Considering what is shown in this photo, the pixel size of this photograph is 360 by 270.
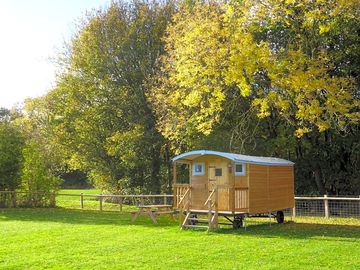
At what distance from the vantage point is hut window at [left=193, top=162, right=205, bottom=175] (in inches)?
635

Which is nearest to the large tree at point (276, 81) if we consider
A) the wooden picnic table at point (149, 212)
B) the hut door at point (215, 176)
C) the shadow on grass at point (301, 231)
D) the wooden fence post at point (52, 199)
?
the hut door at point (215, 176)

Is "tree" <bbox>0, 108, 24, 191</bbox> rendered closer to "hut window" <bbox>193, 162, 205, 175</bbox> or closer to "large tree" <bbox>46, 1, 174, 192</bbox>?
"large tree" <bbox>46, 1, 174, 192</bbox>

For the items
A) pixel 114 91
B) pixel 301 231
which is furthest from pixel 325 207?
pixel 114 91

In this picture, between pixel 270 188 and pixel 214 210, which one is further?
Result: pixel 270 188

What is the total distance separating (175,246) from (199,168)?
5441mm

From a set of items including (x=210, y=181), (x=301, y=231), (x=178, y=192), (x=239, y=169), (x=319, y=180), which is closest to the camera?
(x=301, y=231)

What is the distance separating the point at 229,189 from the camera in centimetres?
1482

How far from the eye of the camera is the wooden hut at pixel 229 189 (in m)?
14.7

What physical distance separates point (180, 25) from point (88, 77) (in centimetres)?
981

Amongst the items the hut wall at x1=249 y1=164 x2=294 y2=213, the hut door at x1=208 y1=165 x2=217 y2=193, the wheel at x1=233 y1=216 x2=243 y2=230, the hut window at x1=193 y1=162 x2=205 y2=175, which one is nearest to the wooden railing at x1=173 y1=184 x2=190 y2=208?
the hut window at x1=193 y1=162 x2=205 y2=175

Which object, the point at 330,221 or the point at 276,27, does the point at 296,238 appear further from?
the point at 276,27

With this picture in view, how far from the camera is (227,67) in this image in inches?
754

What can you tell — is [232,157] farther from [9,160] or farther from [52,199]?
[9,160]

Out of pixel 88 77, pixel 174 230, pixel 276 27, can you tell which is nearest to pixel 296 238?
pixel 174 230
